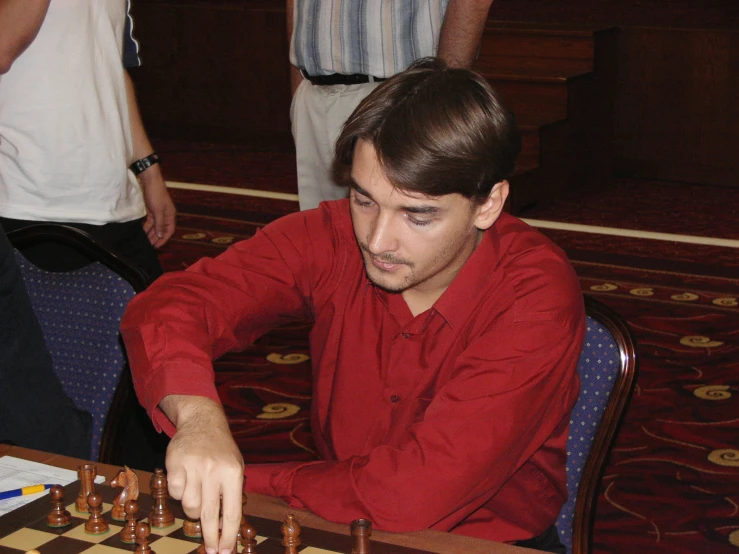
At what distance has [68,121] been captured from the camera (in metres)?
2.13

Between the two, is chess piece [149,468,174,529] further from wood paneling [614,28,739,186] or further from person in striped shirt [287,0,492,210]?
wood paneling [614,28,739,186]

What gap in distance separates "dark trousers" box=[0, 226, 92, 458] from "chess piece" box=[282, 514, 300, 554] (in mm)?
614

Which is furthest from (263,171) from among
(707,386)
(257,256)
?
(257,256)

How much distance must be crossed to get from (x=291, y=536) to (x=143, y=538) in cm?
15

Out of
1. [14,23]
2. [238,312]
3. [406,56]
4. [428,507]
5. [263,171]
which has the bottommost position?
[263,171]

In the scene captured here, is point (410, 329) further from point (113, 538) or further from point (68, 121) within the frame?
point (68, 121)

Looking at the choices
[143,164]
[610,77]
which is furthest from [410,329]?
[610,77]

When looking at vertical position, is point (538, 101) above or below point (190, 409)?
below

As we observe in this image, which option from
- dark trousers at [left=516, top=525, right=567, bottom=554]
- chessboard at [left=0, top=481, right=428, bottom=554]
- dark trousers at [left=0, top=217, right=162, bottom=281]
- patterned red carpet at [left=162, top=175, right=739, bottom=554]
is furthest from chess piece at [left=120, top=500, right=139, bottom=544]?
patterned red carpet at [left=162, top=175, right=739, bottom=554]

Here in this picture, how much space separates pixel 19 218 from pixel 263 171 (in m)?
4.77

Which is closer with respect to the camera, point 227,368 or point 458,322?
point 458,322

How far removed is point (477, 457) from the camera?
1317mm

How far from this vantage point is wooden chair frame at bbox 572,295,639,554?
1491mm

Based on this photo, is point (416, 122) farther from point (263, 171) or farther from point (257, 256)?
point (263, 171)
